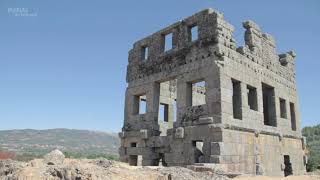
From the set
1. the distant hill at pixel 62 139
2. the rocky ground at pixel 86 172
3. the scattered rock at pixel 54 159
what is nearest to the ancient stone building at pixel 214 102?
the rocky ground at pixel 86 172

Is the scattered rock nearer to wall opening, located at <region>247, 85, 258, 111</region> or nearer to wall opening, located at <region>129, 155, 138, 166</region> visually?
wall opening, located at <region>129, 155, 138, 166</region>

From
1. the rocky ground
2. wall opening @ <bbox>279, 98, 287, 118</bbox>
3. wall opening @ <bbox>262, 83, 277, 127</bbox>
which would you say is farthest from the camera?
wall opening @ <bbox>279, 98, 287, 118</bbox>

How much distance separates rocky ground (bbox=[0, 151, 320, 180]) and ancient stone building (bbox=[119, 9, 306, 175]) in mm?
2034

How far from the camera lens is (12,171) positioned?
301 inches

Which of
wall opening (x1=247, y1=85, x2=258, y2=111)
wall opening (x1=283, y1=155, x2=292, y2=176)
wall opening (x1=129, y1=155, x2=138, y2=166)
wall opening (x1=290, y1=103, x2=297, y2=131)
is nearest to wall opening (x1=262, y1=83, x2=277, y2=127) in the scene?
wall opening (x1=247, y1=85, x2=258, y2=111)

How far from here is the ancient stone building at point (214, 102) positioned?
10.8m

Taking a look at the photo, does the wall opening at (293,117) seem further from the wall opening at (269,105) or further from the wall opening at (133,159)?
the wall opening at (133,159)

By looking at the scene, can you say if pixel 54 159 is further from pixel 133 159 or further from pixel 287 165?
pixel 287 165

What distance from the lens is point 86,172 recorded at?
6672 mm

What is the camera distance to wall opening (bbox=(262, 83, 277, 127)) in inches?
544

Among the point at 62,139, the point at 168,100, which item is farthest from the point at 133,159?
the point at 62,139

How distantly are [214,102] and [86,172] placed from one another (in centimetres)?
562

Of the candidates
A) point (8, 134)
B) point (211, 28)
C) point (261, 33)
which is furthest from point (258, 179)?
→ point (8, 134)

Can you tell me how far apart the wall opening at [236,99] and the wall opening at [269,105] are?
2269 mm
